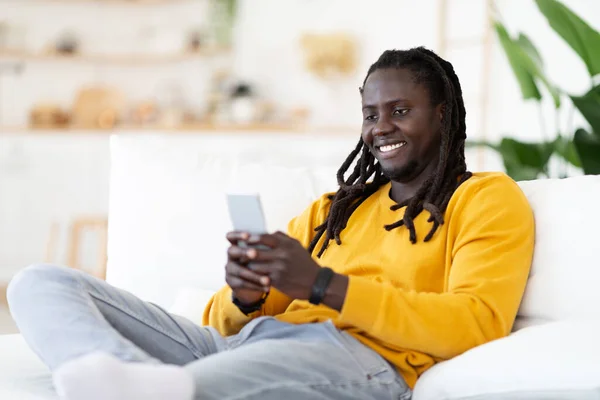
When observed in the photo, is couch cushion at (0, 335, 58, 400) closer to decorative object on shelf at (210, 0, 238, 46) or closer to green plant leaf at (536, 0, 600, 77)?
green plant leaf at (536, 0, 600, 77)

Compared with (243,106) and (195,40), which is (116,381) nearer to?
(243,106)

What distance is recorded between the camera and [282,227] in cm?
203

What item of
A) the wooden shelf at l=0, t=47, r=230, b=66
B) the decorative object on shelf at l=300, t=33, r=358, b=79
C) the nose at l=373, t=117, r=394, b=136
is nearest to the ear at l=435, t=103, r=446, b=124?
the nose at l=373, t=117, r=394, b=136

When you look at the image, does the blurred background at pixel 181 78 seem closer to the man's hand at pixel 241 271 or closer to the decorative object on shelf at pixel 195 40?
the decorative object on shelf at pixel 195 40

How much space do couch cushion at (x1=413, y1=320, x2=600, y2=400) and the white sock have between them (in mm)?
428

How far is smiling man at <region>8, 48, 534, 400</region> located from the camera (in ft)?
4.03

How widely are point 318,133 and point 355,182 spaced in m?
3.25

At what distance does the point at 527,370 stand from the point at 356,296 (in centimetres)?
28

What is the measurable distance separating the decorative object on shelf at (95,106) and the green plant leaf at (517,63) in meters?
3.50

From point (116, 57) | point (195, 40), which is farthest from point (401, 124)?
point (116, 57)

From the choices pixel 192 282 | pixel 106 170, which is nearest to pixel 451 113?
pixel 192 282

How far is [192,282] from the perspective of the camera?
207 centimetres

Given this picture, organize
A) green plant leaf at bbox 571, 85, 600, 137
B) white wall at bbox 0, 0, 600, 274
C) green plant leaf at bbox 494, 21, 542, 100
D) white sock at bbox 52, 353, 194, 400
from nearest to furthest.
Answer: white sock at bbox 52, 353, 194, 400
green plant leaf at bbox 571, 85, 600, 137
green plant leaf at bbox 494, 21, 542, 100
white wall at bbox 0, 0, 600, 274

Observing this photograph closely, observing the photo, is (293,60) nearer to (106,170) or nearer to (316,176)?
(106,170)
